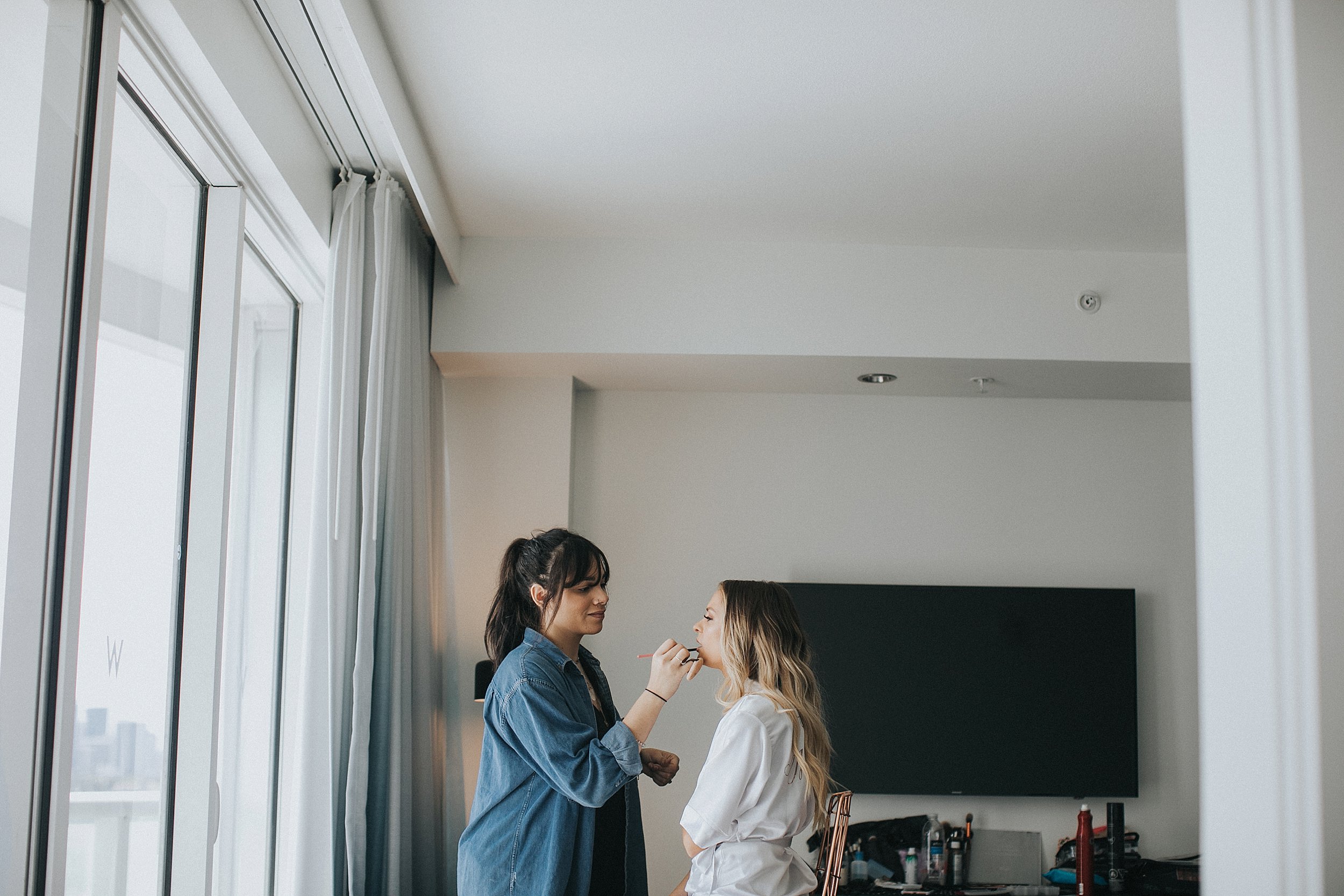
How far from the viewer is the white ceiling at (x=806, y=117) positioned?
229 cm

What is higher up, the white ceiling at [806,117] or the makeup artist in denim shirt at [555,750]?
the white ceiling at [806,117]

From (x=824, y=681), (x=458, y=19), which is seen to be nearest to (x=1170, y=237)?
(x=824, y=681)

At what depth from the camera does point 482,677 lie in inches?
134

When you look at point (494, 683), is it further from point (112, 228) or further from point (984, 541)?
point (984, 541)

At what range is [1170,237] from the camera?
354 cm

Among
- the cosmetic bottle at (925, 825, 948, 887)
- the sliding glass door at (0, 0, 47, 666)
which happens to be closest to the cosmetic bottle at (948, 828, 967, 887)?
the cosmetic bottle at (925, 825, 948, 887)

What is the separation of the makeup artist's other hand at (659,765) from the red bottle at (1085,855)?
203 cm

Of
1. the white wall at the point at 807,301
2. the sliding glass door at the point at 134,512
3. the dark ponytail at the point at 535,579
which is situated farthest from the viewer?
the white wall at the point at 807,301

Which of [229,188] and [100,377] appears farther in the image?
[229,188]

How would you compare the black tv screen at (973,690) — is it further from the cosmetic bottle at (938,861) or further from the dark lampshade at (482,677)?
the dark lampshade at (482,677)

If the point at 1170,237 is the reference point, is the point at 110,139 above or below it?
below

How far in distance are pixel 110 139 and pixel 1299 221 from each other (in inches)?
65.4

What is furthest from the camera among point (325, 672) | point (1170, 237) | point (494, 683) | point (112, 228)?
point (1170, 237)

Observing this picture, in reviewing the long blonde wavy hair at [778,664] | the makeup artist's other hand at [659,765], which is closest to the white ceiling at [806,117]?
the long blonde wavy hair at [778,664]
